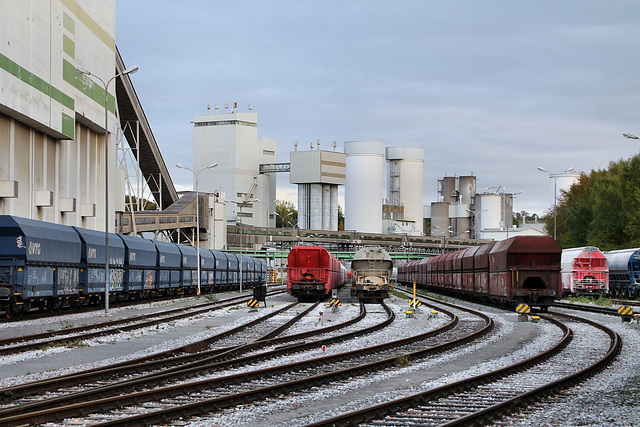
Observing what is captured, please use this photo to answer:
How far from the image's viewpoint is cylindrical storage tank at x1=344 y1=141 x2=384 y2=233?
129 m

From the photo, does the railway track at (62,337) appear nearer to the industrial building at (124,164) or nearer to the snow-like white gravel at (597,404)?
the industrial building at (124,164)

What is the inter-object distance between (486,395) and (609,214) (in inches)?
2872

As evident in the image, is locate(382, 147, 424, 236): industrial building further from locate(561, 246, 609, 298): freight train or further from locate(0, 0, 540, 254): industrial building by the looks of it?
locate(561, 246, 609, 298): freight train

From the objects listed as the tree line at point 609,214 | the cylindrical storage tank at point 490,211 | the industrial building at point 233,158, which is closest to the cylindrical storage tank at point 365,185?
the industrial building at point 233,158

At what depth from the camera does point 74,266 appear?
103 ft

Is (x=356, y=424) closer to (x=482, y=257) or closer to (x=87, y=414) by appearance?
(x=87, y=414)

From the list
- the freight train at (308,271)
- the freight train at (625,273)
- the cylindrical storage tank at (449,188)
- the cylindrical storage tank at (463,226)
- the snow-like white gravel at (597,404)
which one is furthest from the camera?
the cylindrical storage tank at (449,188)

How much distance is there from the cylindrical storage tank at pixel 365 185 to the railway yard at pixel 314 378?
105573 millimetres

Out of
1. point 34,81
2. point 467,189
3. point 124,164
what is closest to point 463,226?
point 467,189

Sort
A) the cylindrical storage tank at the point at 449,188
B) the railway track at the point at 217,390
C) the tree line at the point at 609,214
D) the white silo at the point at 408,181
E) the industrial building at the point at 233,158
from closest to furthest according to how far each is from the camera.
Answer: the railway track at the point at 217,390
the tree line at the point at 609,214
the industrial building at the point at 233,158
the white silo at the point at 408,181
the cylindrical storage tank at the point at 449,188

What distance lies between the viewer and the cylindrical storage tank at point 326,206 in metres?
132

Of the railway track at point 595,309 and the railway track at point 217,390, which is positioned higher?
the railway track at point 217,390

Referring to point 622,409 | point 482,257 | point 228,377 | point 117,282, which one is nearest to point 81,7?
point 117,282

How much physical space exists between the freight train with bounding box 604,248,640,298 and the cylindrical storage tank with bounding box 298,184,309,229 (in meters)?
81.0
